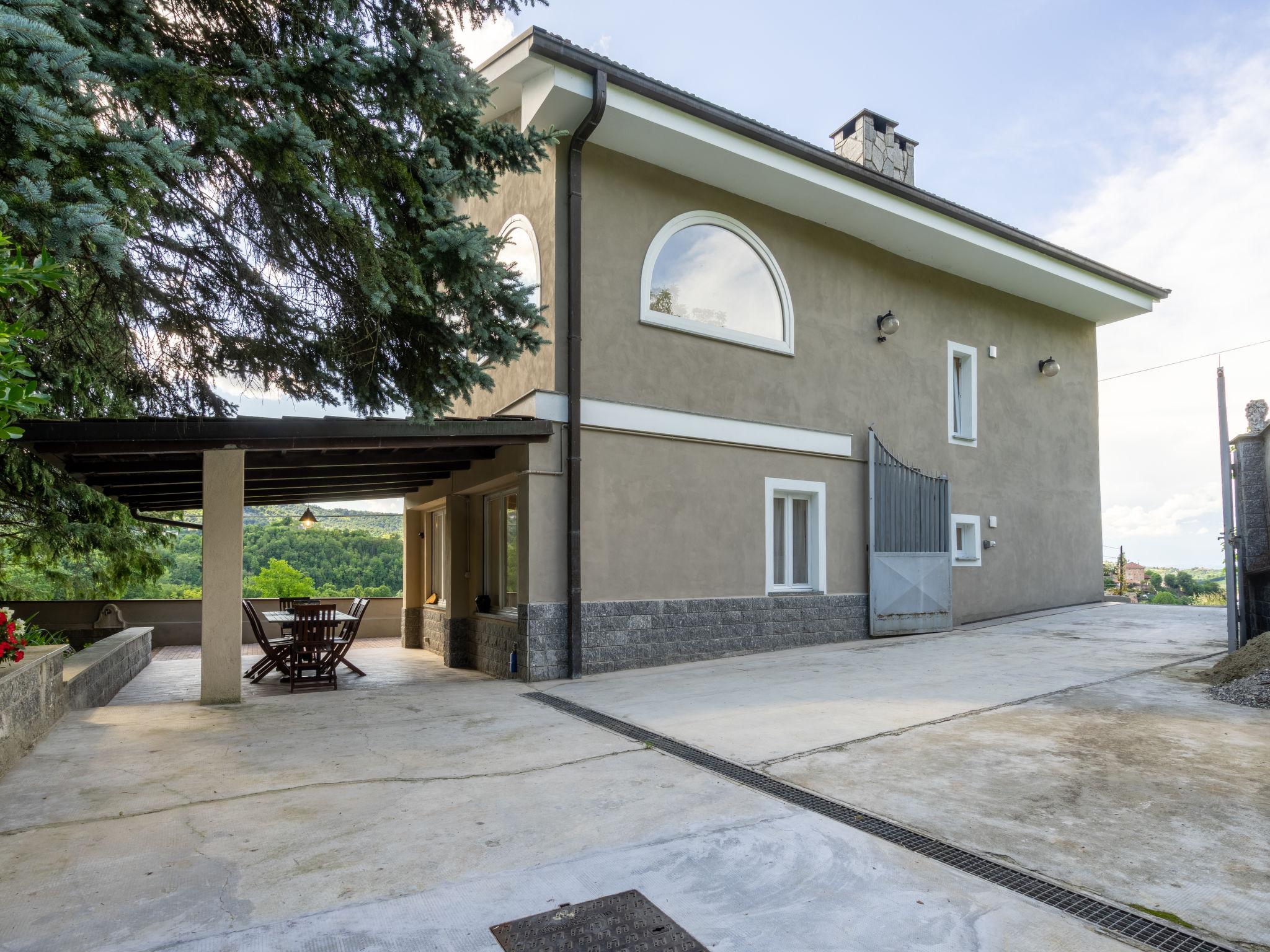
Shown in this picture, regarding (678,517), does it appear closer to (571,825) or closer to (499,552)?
(499,552)

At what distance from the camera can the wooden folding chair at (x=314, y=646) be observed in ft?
26.5

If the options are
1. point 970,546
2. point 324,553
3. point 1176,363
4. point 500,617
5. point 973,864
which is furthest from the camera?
point 324,553

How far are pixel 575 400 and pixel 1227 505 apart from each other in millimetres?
7044

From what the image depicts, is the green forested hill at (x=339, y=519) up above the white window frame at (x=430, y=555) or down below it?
above

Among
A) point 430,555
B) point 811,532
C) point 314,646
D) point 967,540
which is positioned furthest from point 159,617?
point 967,540

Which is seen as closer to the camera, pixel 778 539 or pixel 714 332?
pixel 714 332

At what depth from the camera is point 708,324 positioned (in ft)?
31.0

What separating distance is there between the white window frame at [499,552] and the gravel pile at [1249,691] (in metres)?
6.42

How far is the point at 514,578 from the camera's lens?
29.9ft

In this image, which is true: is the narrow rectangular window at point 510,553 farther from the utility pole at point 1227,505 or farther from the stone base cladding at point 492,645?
the utility pole at point 1227,505

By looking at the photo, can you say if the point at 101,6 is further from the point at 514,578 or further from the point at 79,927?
the point at 514,578

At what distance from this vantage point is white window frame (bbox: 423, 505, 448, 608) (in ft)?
36.9

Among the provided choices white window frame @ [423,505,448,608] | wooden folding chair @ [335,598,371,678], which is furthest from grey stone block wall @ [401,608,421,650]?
wooden folding chair @ [335,598,371,678]

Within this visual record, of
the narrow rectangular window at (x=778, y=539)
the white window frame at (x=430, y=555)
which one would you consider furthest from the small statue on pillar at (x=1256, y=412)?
the white window frame at (x=430, y=555)
